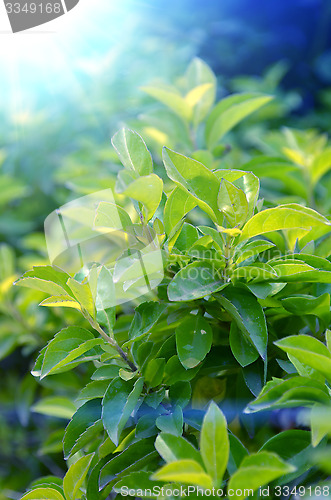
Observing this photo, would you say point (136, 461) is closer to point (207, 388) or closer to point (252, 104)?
point (207, 388)

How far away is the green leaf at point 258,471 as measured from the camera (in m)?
0.44

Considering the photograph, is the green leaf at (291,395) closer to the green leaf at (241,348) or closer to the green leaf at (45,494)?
the green leaf at (241,348)

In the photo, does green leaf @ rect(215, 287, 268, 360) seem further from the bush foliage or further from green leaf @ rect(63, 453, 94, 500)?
green leaf @ rect(63, 453, 94, 500)

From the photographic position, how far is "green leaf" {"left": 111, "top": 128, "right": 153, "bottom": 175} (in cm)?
64

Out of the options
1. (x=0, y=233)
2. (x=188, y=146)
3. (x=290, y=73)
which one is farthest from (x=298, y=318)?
(x=290, y=73)

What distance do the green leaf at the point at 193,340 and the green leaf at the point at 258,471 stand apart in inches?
6.0

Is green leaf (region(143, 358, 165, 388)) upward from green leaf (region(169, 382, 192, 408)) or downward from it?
upward

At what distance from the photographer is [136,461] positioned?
2.03 feet

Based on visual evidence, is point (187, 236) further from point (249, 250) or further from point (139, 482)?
point (139, 482)

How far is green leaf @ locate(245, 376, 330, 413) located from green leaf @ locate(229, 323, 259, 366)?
3.1 inches

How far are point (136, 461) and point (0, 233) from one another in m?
1.29

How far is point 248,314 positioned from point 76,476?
32cm

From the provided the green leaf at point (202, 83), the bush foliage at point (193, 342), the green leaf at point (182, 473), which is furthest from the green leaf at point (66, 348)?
the green leaf at point (202, 83)

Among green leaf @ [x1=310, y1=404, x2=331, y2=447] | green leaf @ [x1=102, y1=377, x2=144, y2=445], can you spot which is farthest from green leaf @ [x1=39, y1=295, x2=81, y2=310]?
green leaf @ [x1=310, y1=404, x2=331, y2=447]
